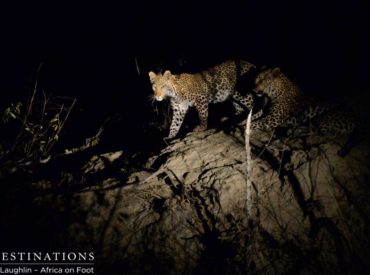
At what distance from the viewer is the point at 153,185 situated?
4.54 m

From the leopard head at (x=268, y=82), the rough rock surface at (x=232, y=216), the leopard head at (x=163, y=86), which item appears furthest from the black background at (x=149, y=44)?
the rough rock surface at (x=232, y=216)

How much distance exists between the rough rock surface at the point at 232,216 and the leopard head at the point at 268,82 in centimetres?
187

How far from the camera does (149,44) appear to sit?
31.1 feet

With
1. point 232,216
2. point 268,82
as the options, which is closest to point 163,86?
point 268,82

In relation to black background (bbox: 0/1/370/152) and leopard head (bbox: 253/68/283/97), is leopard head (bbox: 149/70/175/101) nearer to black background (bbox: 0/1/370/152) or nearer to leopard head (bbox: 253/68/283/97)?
black background (bbox: 0/1/370/152)

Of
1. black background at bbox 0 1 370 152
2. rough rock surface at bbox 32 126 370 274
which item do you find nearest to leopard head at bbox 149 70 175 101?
black background at bbox 0 1 370 152

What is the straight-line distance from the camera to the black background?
8.34 metres

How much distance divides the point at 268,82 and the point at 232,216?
3567mm

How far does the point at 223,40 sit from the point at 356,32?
4.17 metres

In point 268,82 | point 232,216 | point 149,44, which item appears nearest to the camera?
point 232,216

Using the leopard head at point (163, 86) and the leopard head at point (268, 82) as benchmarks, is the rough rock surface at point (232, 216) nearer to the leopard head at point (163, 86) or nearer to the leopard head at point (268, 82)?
the leopard head at point (268, 82)

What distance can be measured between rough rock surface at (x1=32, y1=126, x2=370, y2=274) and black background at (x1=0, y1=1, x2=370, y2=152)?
11.3 ft

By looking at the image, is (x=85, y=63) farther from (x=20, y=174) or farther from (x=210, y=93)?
(x=20, y=174)

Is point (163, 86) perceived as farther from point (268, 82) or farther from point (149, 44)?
point (149, 44)
